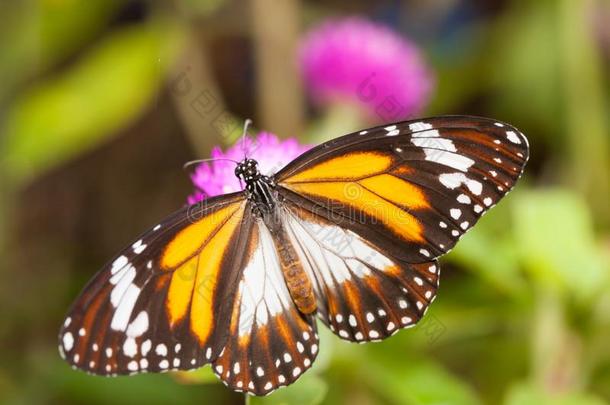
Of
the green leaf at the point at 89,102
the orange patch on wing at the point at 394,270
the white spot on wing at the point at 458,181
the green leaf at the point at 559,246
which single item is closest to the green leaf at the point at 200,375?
the orange patch on wing at the point at 394,270

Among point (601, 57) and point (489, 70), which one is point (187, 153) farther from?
point (601, 57)

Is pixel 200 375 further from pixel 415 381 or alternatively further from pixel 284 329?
pixel 415 381

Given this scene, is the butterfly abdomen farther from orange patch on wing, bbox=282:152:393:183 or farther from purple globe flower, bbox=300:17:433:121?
purple globe flower, bbox=300:17:433:121

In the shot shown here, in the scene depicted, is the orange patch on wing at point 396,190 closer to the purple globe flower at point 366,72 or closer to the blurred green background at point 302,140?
the blurred green background at point 302,140

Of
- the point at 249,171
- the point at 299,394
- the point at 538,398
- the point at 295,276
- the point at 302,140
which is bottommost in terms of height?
the point at 538,398

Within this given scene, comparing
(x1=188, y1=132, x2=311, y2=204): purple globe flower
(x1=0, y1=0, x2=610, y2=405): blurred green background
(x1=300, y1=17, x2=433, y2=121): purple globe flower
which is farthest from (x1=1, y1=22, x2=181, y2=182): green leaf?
(x1=188, y1=132, x2=311, y2=204): purple globe flower

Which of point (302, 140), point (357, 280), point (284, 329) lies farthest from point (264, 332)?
point (302, 140)
